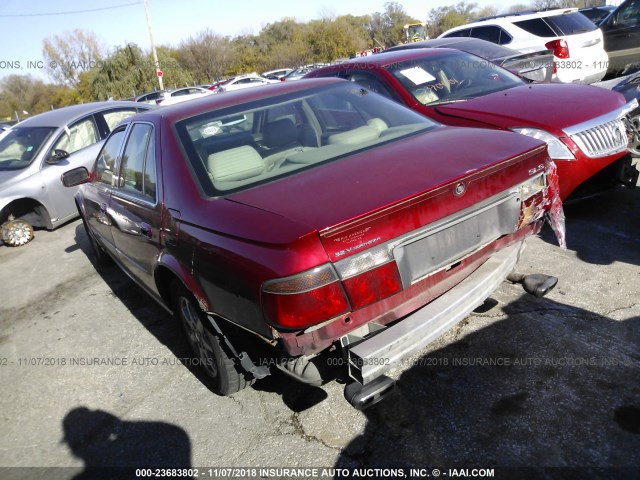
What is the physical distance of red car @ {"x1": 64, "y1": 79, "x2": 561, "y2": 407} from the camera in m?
2.25

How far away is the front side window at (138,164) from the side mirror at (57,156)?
407cm

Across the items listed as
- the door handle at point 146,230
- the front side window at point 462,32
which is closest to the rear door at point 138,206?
the door handle at point 146,230

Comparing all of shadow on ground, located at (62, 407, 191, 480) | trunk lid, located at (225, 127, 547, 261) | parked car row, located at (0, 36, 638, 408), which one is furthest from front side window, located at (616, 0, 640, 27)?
shadow on ground, located at (62, 407, 191, 480)

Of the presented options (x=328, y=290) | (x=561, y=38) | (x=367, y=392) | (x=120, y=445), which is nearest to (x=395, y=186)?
(x=328, y=290)

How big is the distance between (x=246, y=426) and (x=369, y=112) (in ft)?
6.89

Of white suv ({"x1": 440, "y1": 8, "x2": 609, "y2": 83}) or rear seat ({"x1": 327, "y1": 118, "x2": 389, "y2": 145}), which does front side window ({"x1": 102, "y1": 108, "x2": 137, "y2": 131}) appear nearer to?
rear seat ({"x1": 327, "y1": 118, "x2": 389, "y2": 145})

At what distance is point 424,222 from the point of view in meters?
2.40

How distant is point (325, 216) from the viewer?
2.27 m

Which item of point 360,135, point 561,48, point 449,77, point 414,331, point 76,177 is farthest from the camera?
point 561,48

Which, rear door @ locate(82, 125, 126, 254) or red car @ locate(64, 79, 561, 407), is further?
rear door @ locate(82, 125, 126, 254)

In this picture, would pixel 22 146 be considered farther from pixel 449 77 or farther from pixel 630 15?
pixel 630 15

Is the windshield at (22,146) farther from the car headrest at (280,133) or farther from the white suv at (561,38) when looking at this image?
the white suv at (561,38)

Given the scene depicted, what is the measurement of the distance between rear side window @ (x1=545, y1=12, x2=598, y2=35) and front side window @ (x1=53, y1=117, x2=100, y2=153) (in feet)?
26.8

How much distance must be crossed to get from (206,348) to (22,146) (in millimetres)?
6267
